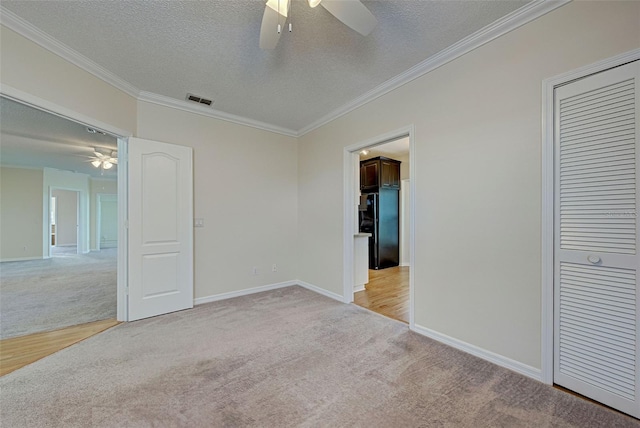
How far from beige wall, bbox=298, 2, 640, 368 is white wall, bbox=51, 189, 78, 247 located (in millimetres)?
13783

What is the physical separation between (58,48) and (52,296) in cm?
363

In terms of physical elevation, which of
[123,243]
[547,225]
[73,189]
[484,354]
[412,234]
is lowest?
[484,354]

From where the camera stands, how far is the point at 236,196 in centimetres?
382

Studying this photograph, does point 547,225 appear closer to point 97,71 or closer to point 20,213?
point 97,71

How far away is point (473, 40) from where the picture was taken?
82.7 inches

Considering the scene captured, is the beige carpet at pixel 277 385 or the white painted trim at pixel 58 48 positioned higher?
the white painted trim at pixel 58 48

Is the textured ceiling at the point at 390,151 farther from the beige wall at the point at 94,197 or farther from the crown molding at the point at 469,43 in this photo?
the beige wall at the point at 94,197

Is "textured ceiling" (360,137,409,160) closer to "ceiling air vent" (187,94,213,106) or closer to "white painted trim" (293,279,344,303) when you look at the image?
"white painted trim" (293,279,344,303)

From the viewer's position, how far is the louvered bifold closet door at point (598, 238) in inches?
58.2

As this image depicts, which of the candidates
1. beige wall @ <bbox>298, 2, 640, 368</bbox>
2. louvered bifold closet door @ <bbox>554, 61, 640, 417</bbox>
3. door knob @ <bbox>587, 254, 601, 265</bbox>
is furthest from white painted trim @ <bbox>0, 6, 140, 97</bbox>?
door knob @ <bbox>587, 254, 601, 265</bbox>

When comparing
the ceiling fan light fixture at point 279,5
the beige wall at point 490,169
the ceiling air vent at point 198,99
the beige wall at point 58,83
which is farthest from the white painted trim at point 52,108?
the beige wall at point 490,169

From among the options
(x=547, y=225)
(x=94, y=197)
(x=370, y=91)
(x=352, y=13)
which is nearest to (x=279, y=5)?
(x=352, y=13)

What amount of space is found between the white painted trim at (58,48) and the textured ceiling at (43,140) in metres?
1.09

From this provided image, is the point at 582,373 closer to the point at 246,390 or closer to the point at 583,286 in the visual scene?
the point at 583,286
